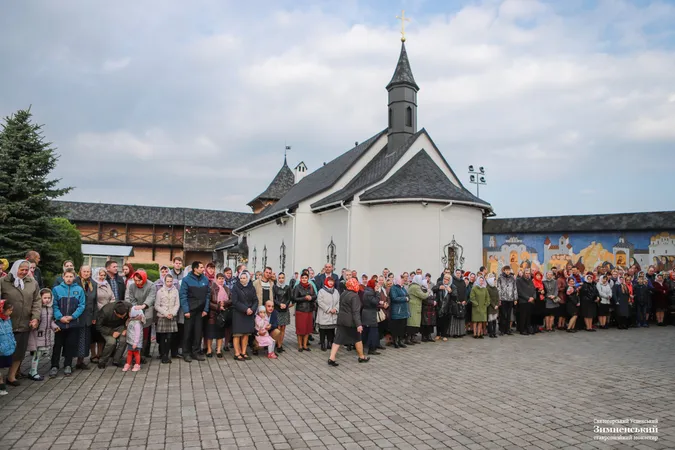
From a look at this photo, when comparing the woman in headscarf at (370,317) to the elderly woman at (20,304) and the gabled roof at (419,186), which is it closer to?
the elderly woman at (20,304)

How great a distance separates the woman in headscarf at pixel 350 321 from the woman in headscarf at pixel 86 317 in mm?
4313

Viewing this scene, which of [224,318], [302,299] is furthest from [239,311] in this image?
[302,299]

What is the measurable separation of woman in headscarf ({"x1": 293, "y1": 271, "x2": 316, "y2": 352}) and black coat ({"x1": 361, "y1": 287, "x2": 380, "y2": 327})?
1.22 m

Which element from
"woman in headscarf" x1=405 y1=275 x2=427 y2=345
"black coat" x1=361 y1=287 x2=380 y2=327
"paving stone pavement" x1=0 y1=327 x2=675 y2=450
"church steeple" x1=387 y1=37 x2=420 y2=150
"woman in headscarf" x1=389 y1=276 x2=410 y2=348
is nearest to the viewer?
"paving stone pavement" x1=0 y1=327 x2=675 y2=450

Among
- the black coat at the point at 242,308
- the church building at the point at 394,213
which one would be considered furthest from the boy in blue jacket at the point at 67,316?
the church building at the point at 394,213

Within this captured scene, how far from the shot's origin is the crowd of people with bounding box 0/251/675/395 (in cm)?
732

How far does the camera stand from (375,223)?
19.4m

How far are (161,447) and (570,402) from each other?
517 cm

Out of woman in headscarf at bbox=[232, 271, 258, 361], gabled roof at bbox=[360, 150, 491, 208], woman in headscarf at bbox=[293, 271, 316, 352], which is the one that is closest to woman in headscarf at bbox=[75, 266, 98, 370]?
woman in headscarf at bbox=[232, 271, 258, 361]

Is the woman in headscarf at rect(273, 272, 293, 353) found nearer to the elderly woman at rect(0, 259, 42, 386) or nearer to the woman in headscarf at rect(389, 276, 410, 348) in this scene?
the woman in headscarf at rect(389, 276, 410, 348)

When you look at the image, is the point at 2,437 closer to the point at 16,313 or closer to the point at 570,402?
the point at 16,313

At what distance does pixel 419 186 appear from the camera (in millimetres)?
19031

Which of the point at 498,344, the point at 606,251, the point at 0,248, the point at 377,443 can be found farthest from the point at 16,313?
the point at 606,251

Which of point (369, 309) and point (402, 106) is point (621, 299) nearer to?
point (369, 309)
